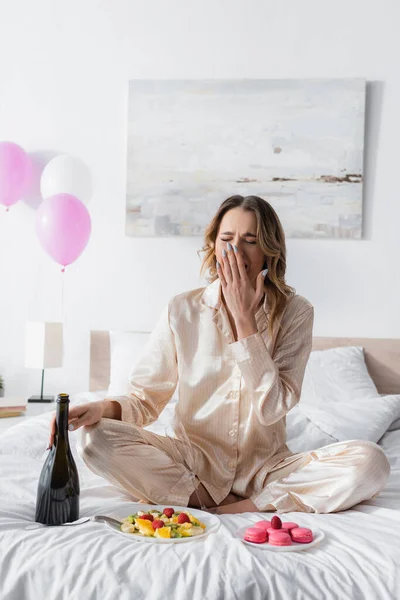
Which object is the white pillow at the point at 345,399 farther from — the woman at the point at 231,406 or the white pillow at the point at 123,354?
the white pillow at the point at 123,354

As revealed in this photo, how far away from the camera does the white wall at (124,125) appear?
3.57m

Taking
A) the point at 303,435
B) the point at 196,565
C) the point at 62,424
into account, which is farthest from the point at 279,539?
the point at 303,435

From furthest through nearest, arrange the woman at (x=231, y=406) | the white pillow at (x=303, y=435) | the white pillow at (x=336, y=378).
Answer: the white pillow at (x=336, y=378) < the white pillow at (x=303, y=435) < the woman at (x=231, y=406)

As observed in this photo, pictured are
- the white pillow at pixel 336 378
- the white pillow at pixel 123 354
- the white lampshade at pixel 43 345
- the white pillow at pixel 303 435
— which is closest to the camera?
the white pillow at pixel 303 435

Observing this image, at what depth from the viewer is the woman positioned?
6.22 feet

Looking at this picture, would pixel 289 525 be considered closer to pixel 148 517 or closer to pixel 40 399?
pixel 148 517

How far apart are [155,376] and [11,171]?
1.74m

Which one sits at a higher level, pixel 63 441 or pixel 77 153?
pixel 77 153

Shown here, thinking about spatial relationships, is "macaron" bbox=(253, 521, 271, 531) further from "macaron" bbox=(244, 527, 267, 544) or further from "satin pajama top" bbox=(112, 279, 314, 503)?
"satin pajama top" bbox=(112, 279, 314, 503)

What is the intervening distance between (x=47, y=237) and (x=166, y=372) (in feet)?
4.60

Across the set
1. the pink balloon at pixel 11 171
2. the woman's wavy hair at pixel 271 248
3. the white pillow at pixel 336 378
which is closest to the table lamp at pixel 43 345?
the pink balloon at pixel 11 171

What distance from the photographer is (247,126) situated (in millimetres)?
3604

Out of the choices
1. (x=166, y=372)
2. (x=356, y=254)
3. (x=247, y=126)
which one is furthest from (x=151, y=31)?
(x=166, y=372)

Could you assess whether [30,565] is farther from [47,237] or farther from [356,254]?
[356,254]
